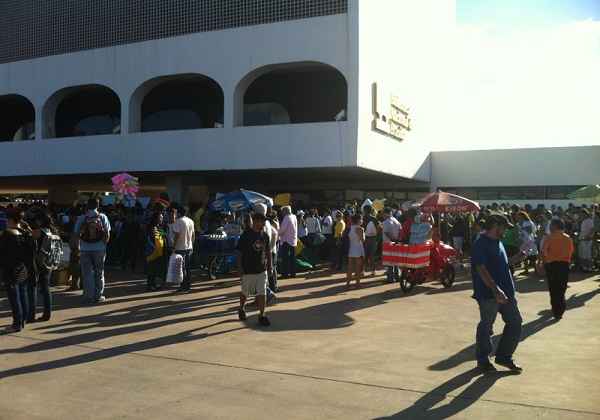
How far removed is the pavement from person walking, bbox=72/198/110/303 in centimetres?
43

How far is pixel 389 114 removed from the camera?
1093 inches

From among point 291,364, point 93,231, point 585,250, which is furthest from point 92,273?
point 585,250

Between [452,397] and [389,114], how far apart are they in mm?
23231

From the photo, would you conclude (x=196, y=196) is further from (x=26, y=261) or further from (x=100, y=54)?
(x=26, y=261)

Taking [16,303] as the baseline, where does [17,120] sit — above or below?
above

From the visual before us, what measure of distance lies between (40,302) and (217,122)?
67.4 ft

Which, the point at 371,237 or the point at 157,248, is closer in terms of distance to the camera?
the point at 157,248

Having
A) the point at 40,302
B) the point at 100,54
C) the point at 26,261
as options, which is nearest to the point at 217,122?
the point at 100,54

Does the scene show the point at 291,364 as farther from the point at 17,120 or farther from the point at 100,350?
the point at 17,120

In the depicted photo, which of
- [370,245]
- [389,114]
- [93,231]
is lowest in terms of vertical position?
[370,245]

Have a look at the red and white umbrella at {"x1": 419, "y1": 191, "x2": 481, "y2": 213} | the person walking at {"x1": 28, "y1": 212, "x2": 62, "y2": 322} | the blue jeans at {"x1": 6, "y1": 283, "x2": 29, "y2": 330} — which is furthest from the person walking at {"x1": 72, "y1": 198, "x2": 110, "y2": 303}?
the red and white umbrella at {"x1": 419, "y1": 191, "x2": 481, "y2": 213}

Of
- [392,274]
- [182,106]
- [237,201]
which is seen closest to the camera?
[392,274]

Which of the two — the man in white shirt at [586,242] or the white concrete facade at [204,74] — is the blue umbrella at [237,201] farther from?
the man in white shirt at [586,242]

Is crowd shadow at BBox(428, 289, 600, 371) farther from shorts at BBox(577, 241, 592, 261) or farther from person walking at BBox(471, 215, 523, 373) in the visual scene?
shorts at BBox(577, 241, 592, 261)
